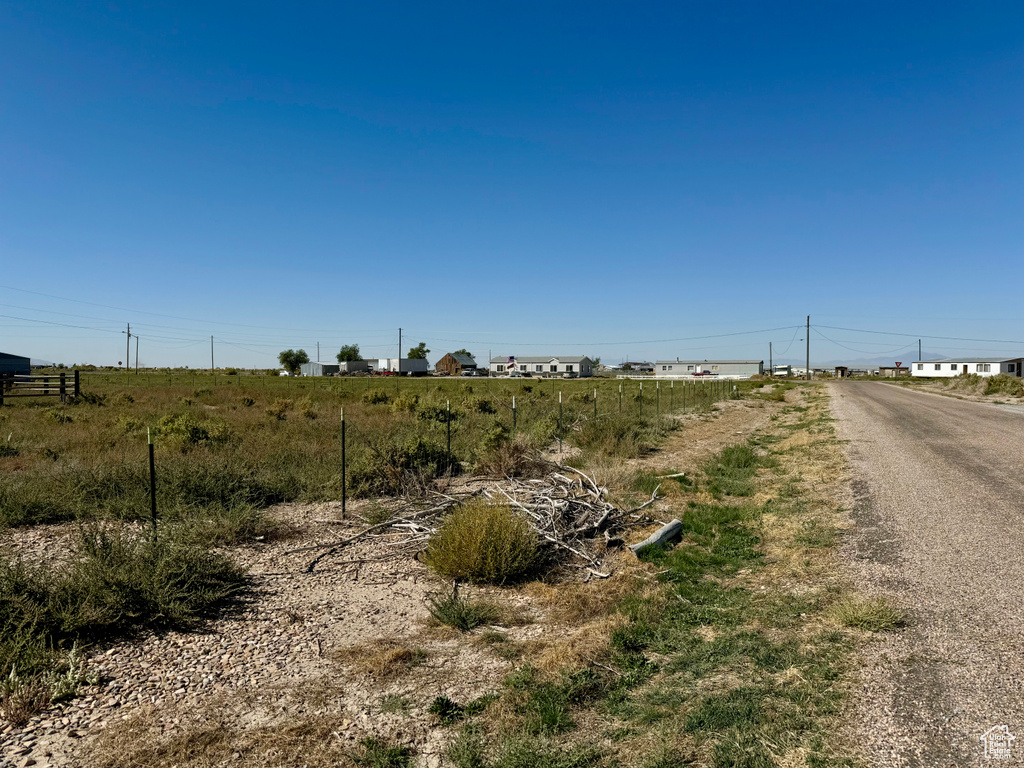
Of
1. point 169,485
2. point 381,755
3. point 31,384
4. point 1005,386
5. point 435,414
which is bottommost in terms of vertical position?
point 381,755

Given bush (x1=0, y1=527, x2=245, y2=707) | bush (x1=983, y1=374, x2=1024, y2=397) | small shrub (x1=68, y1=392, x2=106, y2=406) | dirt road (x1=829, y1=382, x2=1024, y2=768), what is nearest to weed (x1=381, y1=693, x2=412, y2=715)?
bush (x1=0, y1=527, x2=245, y2=707)

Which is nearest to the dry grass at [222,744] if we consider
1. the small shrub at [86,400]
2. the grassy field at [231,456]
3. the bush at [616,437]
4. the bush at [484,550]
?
the bush at [484,550]

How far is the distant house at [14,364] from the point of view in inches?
1876

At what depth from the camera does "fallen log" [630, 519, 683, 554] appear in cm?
794

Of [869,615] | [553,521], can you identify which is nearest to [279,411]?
[553,521]

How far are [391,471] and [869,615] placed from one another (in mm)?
8017

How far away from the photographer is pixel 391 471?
11.1 metres

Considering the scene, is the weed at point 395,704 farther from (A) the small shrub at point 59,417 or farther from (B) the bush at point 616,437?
(A) the small shrub at point 59,417

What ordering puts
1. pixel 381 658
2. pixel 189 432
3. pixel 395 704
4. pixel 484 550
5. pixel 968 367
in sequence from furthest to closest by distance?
pixel 968 367 < pixel 189 432 < pixel 484 550 < pixel 381 658 < pixel 395 704

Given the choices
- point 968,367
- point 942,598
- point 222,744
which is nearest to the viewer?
point 222,744

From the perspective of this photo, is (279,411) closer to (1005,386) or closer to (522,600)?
(522,600)

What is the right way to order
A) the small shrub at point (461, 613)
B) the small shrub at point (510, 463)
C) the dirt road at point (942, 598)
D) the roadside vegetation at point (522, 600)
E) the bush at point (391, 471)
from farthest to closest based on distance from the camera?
the small shrub at point (510, 463) → the bush at point (391, 471) → the small shrub at point (461, 613) → the roadside vegetation at point (522, 600) → the dirt road at point (942, 598)

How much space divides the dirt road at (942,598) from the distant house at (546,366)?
3834 inches

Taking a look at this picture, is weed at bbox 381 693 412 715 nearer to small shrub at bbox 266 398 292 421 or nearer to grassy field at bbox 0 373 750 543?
grassy field at bbox 0 373 750 543
